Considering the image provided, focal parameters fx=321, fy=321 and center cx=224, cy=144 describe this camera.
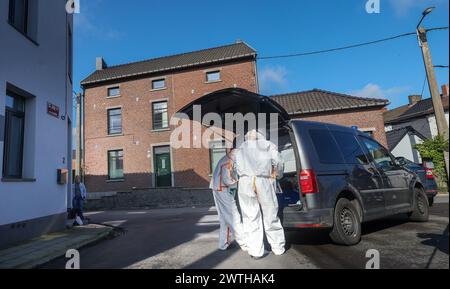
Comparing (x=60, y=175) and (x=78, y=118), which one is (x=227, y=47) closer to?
(x=78, y=118)

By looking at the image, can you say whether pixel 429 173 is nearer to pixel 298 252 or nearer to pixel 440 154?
pixel 440 154

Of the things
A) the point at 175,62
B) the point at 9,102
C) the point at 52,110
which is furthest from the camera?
the point at 175,62

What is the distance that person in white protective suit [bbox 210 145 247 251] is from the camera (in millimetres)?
5148

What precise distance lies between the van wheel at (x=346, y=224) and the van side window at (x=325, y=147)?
2.19 ft

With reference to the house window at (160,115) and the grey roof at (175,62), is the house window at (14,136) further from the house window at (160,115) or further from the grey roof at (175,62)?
the grey roof at (175,62)

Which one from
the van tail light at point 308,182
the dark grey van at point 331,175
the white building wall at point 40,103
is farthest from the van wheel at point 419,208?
the white building wall at point 40,103

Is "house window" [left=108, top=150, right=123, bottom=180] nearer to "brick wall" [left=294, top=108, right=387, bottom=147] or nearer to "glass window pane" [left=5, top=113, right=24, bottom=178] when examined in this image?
"brick wall" [left=294, top=108, right=387, bottom=147]

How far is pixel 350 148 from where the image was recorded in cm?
577

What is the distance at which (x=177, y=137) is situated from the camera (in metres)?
21.5

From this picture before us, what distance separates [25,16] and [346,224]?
9287 mm

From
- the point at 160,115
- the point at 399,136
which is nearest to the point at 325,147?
the point at 160,115

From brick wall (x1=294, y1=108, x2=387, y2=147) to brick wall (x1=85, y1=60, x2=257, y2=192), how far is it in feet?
18.0
